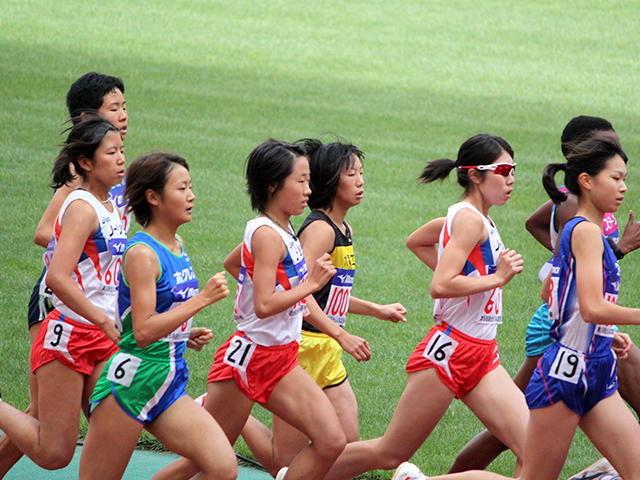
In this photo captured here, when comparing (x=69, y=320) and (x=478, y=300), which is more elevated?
(x=478, y=300)

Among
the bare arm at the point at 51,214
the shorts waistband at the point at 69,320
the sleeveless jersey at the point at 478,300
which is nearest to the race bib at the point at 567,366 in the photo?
the sleeveless jersey at the point at 478,300

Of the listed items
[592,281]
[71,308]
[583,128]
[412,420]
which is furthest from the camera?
[583,128]

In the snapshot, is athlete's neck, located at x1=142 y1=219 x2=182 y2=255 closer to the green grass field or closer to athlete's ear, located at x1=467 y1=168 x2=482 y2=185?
athlete's ear, located at x1=467 y1=168 x2=482 y2=185

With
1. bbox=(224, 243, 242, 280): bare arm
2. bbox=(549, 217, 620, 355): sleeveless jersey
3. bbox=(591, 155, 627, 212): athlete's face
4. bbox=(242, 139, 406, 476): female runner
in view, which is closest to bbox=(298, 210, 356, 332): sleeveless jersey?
bbox=(242, 139, 406, 476): female runner

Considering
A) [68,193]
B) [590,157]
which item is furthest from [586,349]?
[68,193]

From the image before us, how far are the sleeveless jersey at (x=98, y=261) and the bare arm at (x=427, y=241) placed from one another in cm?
175

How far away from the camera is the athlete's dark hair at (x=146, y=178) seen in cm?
502

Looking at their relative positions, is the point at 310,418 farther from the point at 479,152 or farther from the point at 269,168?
the point at 479,152

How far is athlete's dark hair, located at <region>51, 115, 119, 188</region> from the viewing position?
552 cm

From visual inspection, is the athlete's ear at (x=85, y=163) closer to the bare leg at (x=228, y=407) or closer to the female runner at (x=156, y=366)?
the female runner at (x=156, y=366)

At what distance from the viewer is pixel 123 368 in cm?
486

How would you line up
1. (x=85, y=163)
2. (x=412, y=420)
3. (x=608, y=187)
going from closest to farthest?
1. (x=608, y=187)
2. (x=412, y=420)
3. (x=85, y=163)

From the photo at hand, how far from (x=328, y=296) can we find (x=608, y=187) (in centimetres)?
170

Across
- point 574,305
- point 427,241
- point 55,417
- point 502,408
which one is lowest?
point 55,417
